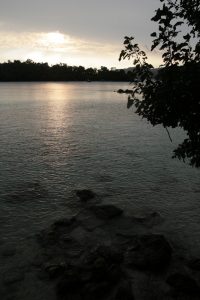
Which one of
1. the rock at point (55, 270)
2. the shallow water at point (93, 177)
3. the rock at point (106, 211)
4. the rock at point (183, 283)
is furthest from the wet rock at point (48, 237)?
the rock at point (183, 283)

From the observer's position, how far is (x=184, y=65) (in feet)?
46.2

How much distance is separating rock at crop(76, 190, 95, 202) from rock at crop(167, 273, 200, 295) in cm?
1323

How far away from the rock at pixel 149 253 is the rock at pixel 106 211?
17.2 feet

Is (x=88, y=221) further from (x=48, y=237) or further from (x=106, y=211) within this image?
(x=48, y=237)

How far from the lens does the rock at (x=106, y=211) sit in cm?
2739

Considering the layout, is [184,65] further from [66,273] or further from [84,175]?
[84,175]

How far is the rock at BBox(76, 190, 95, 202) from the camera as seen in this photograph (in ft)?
102

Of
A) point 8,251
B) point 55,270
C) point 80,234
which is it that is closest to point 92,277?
point 55,270

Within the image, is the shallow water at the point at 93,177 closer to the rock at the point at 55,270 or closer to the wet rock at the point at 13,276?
the wet rock at the point at 13,276

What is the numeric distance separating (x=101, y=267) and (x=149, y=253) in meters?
3.28

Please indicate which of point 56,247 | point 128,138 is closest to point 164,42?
point 56,247

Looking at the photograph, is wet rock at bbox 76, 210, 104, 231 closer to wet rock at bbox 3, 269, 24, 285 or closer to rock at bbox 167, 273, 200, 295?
wet rock at bbox 3, 269, 24, 285

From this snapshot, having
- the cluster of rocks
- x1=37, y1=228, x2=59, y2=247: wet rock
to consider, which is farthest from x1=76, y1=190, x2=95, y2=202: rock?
x1=37, y1=228, x2=59, y2=247: wet rock

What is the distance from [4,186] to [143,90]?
2292 centimetres
